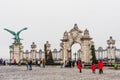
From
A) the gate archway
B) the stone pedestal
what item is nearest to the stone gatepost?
the gate archway

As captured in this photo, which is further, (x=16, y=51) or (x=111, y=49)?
(x=16, y=51)

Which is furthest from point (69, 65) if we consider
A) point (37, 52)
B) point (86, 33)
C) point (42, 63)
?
point (37, 52)

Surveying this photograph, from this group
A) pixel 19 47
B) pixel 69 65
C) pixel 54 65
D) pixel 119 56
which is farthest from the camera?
pixel 19 47

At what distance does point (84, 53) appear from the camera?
61.6 m

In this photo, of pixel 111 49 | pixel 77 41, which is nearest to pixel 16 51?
pixel 77 41

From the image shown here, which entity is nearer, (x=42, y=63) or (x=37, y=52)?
(x=42, y=63)

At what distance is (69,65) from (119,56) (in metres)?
11.2

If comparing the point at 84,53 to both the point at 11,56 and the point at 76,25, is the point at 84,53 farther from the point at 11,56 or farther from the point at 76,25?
the point at 11,56

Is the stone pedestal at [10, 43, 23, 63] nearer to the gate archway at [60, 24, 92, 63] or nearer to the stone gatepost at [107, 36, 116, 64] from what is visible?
the gate archway at [60, 24, 92, 63]

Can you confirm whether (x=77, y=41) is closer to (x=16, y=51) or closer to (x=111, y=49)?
(x=111, y=49)

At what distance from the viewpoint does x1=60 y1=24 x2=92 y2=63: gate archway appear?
61594mm

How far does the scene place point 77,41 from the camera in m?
62.6

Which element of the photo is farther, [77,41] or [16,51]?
[16,51]

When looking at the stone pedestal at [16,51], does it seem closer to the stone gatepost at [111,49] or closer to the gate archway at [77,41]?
the gate archway at [77,41]
